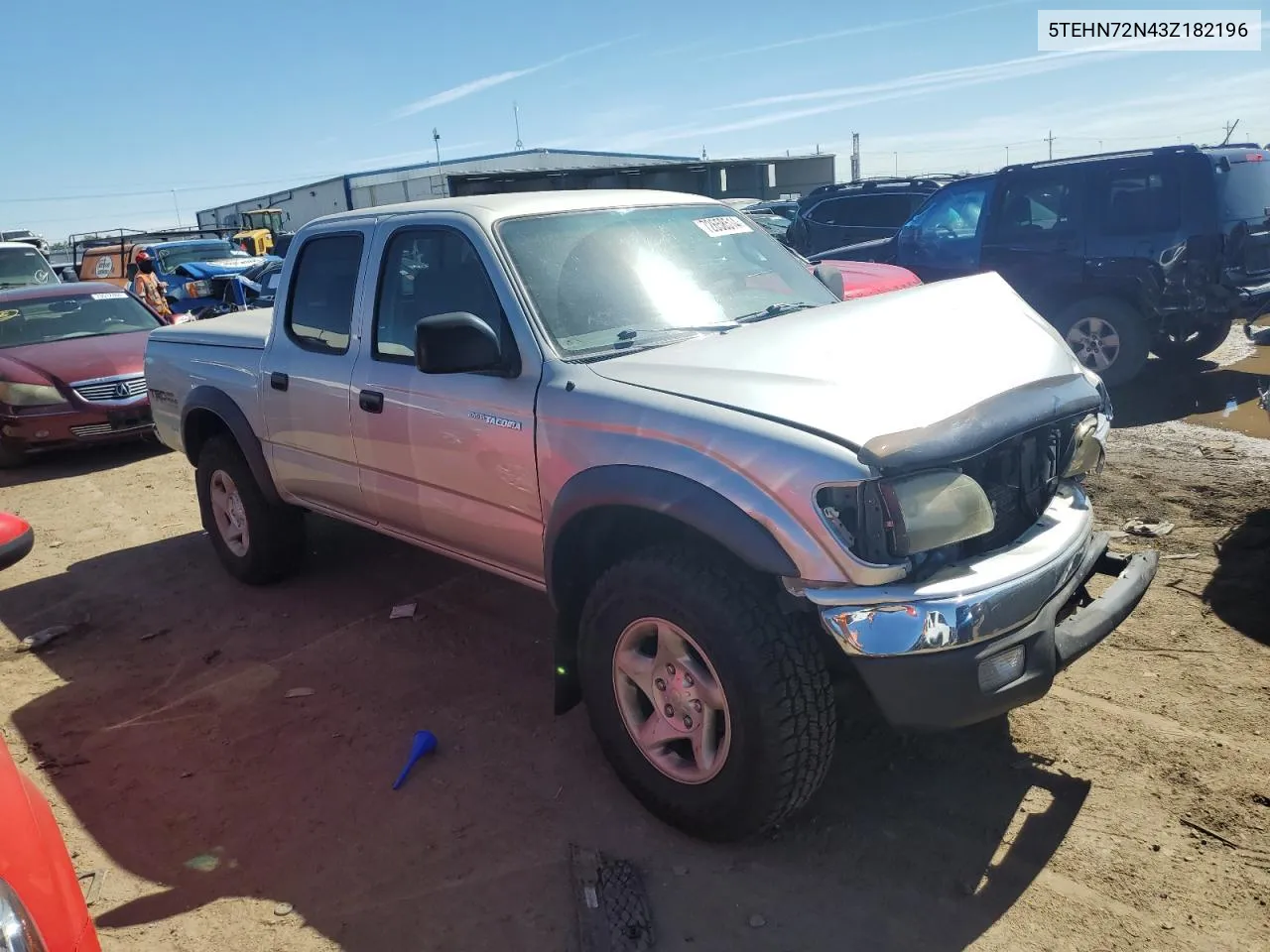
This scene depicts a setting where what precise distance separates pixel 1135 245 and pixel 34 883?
852 centimetres

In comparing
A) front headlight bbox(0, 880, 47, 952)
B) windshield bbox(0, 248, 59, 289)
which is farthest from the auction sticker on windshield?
windshield bbox(0, 248, 59, 289)

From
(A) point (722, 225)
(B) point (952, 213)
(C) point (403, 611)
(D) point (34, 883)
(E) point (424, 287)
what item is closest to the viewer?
(D) point (34, 883)

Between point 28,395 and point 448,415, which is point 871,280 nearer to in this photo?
point 448,415

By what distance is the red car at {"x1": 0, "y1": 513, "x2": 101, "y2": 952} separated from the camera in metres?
1.68

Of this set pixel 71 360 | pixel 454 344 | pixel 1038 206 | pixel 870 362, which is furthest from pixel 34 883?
pixel 1038 206

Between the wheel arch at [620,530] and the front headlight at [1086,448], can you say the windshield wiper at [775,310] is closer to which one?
the wheel arch at [620,530]

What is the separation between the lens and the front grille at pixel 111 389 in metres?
8.85

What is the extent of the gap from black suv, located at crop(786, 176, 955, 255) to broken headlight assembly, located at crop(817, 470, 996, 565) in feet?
36.8

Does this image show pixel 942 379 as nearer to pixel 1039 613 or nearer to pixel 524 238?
pixel 1039 613

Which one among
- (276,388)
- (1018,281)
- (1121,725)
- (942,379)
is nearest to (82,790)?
(276,388)

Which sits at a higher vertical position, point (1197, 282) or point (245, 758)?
point (1197, 282)

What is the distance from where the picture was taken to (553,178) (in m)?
25.4

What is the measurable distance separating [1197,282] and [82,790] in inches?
326

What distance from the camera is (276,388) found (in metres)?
4.69
